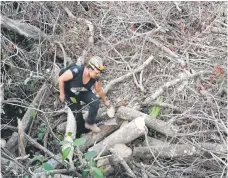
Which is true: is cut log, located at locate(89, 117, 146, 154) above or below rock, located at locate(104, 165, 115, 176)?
above

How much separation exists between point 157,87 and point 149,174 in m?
1.33

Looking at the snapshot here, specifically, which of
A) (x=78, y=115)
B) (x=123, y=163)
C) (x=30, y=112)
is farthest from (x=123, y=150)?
(x=30, y=112)

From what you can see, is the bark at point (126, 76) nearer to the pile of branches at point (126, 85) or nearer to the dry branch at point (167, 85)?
the pile of branches at point (126, 85)

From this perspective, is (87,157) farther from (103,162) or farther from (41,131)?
(41,131)

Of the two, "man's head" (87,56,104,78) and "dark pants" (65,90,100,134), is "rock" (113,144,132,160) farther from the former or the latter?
"man's head" (87,56,104,78)

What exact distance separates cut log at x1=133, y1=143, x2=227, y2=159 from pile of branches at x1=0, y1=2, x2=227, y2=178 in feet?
0.03

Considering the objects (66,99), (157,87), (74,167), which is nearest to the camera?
(74,167)

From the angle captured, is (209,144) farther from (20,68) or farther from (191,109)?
(20,68)

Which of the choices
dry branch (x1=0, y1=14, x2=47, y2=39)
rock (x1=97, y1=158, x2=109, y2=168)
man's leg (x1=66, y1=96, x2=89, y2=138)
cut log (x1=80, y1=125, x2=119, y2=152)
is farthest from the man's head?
dry branch (x1=0, y1=14, x2=47, y2=39)

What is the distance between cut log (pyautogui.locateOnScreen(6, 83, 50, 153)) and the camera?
4.29 meters

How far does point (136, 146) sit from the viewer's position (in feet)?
14.3

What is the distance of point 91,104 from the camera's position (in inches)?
167

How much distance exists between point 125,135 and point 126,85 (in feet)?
3.46

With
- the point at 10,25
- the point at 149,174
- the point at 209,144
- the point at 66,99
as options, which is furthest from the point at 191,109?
the point at 10,25
